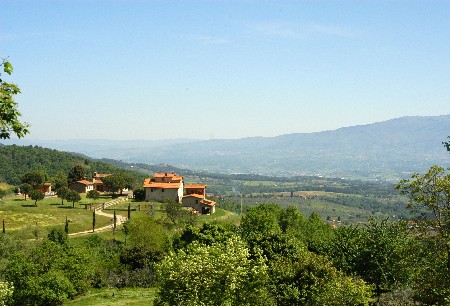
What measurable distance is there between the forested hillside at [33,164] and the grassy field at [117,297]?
114501mm

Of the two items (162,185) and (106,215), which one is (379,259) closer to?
(106,215)

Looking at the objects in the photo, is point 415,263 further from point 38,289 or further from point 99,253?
point 99,253

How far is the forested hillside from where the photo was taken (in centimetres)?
15512

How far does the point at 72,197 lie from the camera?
96438mm

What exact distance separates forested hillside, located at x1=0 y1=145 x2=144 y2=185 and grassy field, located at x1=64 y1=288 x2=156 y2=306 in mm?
114501

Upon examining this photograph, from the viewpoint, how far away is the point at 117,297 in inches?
1580

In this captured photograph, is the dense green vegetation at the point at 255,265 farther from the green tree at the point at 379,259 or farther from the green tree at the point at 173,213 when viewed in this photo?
the green tree at the point at 173,213

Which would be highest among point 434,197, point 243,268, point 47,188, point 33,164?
point 434,197

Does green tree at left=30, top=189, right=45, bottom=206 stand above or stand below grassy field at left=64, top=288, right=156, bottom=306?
above

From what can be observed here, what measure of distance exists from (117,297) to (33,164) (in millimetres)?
142581

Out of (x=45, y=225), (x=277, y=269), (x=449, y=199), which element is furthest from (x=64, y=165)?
(x=449, y=199)

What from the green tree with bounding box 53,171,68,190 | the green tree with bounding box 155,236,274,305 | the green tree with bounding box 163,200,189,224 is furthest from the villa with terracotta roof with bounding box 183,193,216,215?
the green tree with bounding box 155,236,274,305

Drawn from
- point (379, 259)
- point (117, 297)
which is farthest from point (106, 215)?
point (379, 259)

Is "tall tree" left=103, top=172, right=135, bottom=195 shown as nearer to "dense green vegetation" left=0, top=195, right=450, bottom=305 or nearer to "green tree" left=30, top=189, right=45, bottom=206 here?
"green tree" left=30, top=189, right=45, bottom=206
